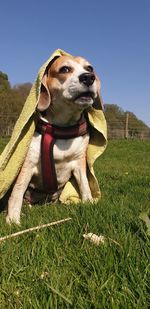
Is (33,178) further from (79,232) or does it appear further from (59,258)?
(59,258)

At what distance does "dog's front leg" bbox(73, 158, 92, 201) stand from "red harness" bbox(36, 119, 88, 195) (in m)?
0.26

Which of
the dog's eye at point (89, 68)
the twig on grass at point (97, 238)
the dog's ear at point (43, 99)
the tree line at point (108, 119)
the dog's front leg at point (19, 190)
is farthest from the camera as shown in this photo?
the tree line at point (108, 119)

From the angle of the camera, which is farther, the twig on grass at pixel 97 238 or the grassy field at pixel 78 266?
the twig on grass at pixel 97 238

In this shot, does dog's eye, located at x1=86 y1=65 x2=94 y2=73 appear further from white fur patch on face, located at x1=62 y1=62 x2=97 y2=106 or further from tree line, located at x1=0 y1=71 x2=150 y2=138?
tree line, located at x1=0 y1=71 x2=150 y2=138

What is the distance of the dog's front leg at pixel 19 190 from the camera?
3693mm

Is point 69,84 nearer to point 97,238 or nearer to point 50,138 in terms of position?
point 50,138

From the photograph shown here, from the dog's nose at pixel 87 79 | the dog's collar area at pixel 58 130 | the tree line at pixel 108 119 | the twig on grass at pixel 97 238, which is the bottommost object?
the tree line at pixel 108 119

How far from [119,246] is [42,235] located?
55cm

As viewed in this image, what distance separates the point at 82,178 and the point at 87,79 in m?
0.99

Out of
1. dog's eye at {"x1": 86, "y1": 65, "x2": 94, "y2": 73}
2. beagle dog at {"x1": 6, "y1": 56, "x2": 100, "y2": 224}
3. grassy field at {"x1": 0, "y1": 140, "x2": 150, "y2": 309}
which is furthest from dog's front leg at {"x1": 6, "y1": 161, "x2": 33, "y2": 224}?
dog's eye at {"x1": 86, "y1": 65, "x2": 94, "y2": 73}

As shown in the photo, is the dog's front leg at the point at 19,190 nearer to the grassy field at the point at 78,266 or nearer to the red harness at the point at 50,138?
the red harness at the point at 50,138

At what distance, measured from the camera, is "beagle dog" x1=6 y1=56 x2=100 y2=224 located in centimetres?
381

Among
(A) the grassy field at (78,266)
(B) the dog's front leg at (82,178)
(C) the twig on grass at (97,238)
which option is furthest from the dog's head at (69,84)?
(C) the twig on grass at (97,238)

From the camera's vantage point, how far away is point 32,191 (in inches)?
166
